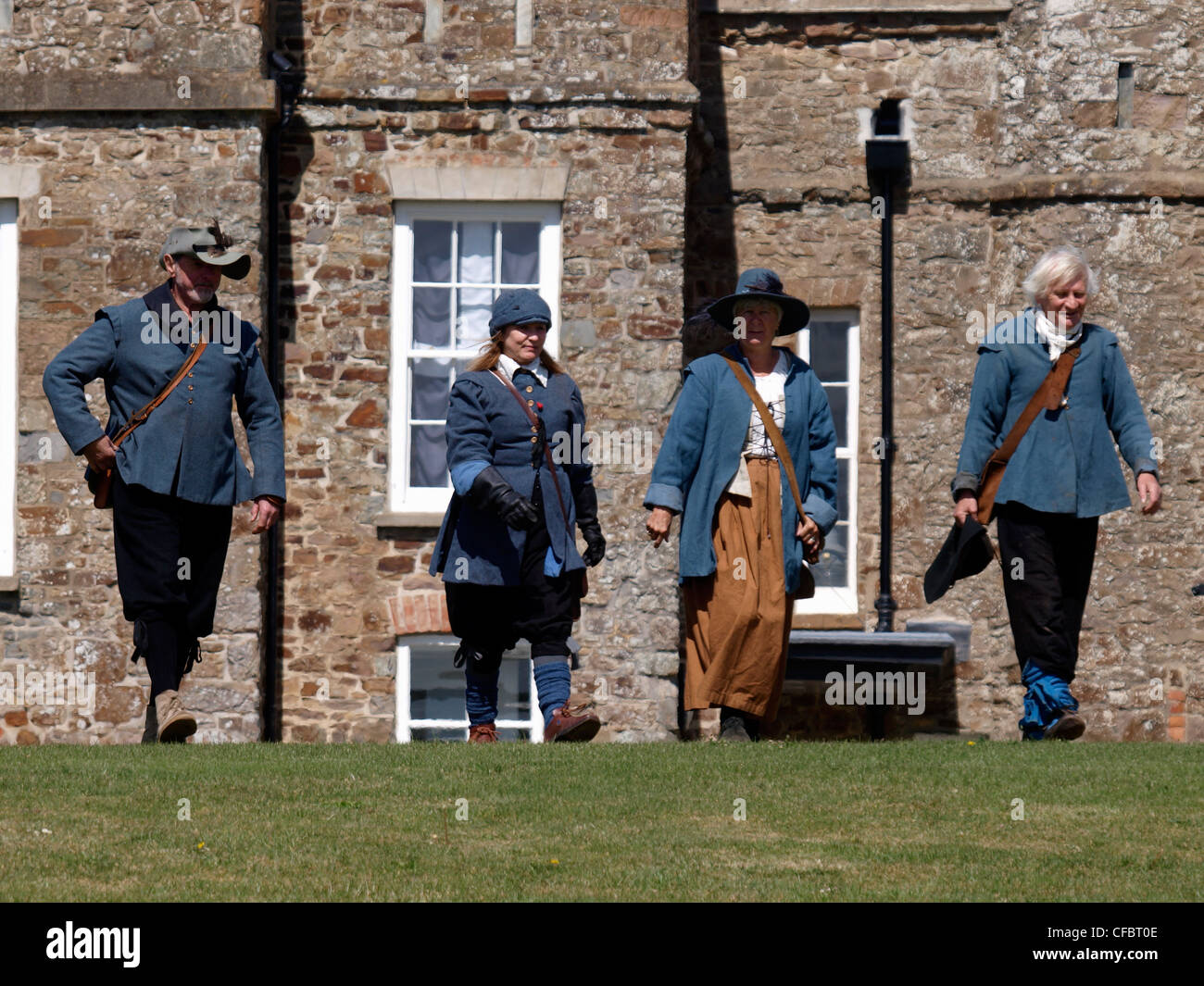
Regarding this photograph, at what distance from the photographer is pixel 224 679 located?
1259 cm

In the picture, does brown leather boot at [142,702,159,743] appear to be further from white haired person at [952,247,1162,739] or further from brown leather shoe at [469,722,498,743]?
white haired person at [952,247,1162,739]

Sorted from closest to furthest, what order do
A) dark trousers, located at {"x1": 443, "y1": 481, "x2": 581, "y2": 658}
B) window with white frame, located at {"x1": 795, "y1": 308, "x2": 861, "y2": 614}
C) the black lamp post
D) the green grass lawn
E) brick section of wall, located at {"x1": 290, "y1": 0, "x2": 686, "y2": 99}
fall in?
the green grass lawn < dark trousers, located at {"x1": 443, "y1": 481, "x2": 581, "y2": 658} < brick section of wall, located at {"x1": 290, "y1": 0, "x2": 686, "y2": 99} < the black lamp post < window with white frame, located at {"x1": 795, "y1": 308, "x2": 861, "y2": 614}

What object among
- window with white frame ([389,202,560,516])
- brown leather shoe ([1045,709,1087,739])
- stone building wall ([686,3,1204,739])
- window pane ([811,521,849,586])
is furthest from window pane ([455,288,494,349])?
brown leather shoe ([1045,709,1087,739])

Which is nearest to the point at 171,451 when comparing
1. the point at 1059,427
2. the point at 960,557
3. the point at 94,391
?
the point at 960,557

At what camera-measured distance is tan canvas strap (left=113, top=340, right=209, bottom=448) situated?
8.77 m

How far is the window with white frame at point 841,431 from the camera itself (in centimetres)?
1423

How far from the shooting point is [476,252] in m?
13.2

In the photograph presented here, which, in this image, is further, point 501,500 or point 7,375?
point 7,375

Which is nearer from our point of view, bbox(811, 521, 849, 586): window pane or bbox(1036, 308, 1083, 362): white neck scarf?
bbox(1036, 308, 1083, 362): white neck scarf

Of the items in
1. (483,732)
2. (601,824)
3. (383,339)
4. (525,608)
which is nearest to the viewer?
(601,824)

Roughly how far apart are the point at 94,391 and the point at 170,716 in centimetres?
462

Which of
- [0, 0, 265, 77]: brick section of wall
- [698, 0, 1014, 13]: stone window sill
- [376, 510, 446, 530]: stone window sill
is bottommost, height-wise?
[376, 510, 446, 530]: stone window sill

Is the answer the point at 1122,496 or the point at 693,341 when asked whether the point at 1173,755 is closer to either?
the point at 1122,496

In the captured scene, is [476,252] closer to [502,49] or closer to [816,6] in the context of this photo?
[502,49]
